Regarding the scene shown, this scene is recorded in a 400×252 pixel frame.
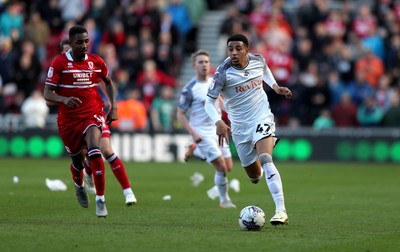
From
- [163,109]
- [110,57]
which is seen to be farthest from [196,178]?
[110,57]

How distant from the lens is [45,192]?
738 inches

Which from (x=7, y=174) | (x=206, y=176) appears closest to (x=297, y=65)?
(x=206, y=176)

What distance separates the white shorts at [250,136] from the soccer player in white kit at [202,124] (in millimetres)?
2741

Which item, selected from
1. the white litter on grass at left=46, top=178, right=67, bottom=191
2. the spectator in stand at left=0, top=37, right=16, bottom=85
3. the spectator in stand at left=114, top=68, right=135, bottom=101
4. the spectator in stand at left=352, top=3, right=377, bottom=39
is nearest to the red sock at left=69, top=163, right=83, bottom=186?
the white litter on grass at left=46, top=178, right=67, bottom=191

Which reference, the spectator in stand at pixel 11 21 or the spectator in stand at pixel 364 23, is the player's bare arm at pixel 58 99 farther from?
the spectator in stand at pixel 11 21

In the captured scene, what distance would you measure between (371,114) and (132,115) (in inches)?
263

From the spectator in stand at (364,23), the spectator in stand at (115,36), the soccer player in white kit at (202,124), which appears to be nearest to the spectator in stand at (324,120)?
the spectator in stand at (364,23)

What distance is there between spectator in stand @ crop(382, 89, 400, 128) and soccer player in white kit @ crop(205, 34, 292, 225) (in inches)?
563

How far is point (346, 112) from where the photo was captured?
2822 cm

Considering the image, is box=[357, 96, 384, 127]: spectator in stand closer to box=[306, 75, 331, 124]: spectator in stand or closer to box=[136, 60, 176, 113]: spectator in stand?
box=[306, 75, 331, 124]: spectator in stand

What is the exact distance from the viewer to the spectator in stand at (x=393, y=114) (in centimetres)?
2752

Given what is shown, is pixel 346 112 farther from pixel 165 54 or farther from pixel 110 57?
pixel 110 57

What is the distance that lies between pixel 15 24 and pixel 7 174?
10.5 m

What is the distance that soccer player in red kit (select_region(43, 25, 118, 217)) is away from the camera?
44.9 ft
